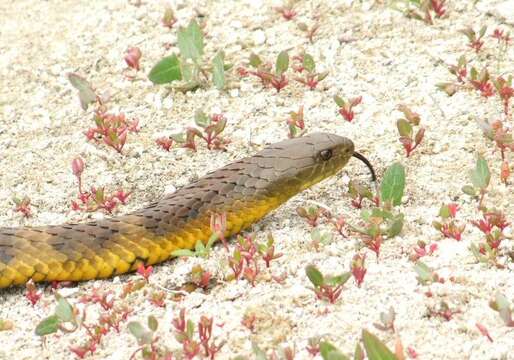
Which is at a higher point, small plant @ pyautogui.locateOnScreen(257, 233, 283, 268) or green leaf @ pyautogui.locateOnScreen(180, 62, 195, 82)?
green leaf @ pyautogui.locateOnScreen(180, 62, 195, 82)

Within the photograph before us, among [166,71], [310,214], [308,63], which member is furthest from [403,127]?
[166,71]

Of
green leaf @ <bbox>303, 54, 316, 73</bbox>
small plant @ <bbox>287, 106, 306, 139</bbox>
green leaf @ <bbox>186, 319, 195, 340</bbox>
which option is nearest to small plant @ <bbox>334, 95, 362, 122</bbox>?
small plant @ <bbox>287, 106, 306, 139</bbox>

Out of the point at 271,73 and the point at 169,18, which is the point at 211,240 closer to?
the point at 271,73

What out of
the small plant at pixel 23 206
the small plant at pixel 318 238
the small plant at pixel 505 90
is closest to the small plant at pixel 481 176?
the small plant at pixel 318 238

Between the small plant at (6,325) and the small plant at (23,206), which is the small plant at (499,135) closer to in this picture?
the small plant at (23,206)

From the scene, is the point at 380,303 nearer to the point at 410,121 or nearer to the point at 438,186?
the point at 438,186

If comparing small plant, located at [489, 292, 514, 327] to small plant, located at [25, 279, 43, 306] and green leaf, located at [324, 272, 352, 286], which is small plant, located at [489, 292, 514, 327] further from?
small plant, located at [25, 279, 43, 306]
